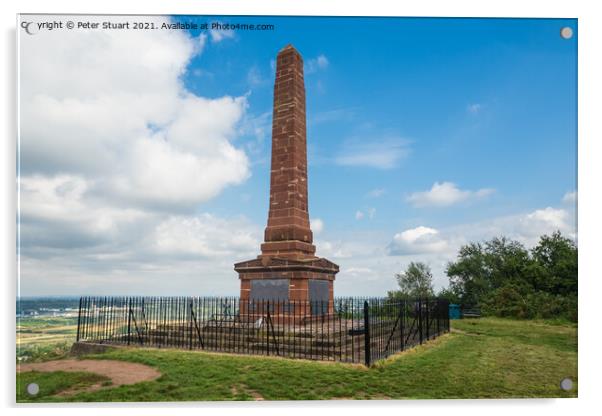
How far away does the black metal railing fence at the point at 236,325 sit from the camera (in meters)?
10.6

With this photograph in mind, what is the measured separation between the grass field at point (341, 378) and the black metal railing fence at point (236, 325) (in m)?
0.92

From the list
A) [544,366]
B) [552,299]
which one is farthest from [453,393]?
[552,299]

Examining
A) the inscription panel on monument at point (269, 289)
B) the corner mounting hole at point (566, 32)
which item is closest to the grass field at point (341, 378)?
the inscription panel on monument at point (269, 289)

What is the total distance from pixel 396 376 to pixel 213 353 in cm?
454

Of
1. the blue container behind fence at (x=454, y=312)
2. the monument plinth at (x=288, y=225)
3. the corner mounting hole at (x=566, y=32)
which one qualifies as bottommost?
the blue container behind fence at (x=454, y=312)

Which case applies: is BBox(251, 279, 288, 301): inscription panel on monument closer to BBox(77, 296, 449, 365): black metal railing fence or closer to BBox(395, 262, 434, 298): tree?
BBox(77, 296, 449, 365): black metal railing fence

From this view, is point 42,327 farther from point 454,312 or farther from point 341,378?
point 454,312

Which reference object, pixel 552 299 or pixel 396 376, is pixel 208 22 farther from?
pixel 552 299

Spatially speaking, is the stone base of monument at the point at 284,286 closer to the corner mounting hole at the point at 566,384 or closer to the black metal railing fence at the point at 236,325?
the black metal railing fence at the point at 236,325

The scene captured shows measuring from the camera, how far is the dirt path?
26.3 ft

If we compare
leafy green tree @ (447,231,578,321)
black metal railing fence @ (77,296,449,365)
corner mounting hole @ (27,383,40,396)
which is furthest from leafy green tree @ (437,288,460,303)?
corner mounting hole @ (27,383,40,396)

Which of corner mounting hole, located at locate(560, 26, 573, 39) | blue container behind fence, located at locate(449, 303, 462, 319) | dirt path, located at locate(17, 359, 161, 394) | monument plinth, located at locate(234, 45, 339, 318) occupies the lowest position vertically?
blue container behind fence, located at locate(449, 303, 462, 319)

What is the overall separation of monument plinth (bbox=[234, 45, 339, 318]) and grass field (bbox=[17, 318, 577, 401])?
3148 millimetres
